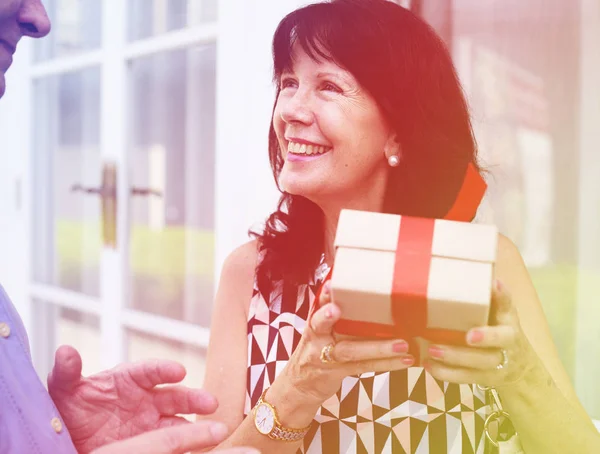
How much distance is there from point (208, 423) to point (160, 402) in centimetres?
13

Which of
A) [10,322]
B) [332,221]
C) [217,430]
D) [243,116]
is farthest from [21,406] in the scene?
[243,116]

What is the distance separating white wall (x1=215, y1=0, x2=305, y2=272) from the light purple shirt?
701mm

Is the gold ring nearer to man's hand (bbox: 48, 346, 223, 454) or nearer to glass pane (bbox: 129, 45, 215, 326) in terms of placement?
man's hand (bbox: 48, 346, 223, 454)

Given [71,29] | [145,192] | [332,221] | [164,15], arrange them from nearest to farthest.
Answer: [332,221] < [164,15] < [145,192] < [71,29]

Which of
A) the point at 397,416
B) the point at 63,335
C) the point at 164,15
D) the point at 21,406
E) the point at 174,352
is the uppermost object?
the point at 164,15

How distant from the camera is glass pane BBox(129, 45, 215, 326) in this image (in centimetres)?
168

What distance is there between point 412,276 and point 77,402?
441mm

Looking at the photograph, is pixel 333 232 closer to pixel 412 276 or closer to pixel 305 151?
pixel 305 151

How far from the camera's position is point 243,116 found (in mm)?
1344

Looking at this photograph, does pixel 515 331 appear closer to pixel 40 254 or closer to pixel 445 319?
pixel 445 319

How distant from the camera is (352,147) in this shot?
82 cm

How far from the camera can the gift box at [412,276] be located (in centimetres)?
53

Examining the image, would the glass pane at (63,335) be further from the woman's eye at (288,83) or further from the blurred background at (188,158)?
the woman's eye at (288,83)

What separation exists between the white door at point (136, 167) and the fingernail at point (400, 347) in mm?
1119
